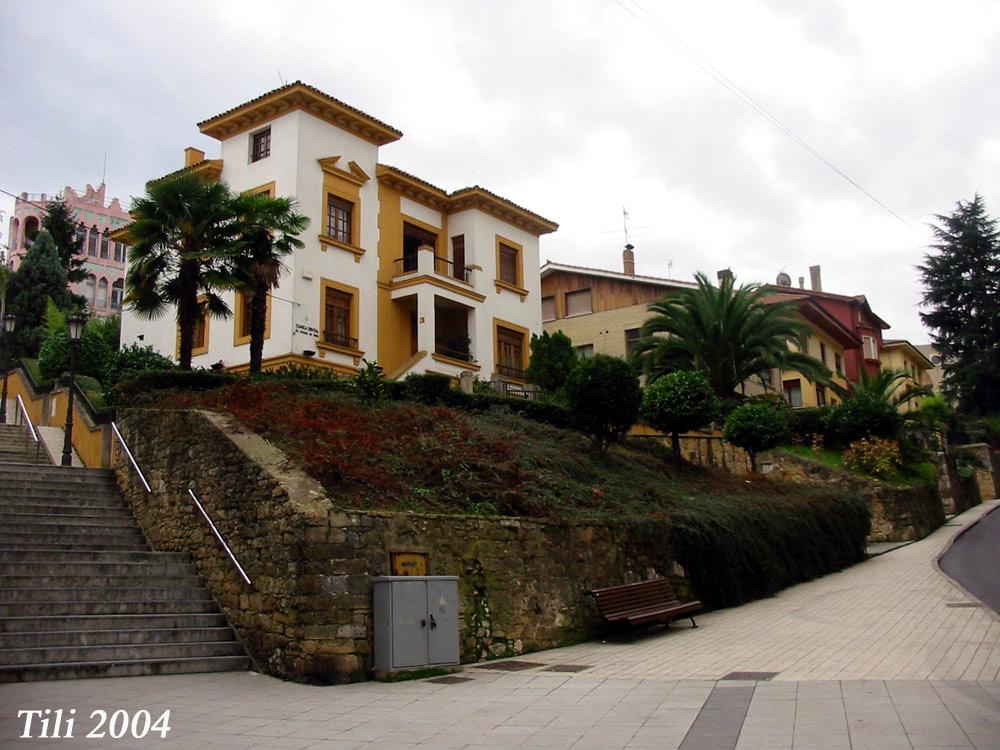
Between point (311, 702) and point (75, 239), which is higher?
point (75, 239)

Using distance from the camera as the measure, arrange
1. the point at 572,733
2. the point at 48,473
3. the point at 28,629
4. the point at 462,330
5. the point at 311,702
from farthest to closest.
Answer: the point at 462,330, the point at 48,473, the point at 28,629, the point at 311,702, the point at 572,733

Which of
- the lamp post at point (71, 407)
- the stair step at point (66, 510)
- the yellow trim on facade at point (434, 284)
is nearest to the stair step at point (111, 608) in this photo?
the stair step at point (66, 510)

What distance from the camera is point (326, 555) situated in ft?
33.6

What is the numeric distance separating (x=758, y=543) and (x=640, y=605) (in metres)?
4.52

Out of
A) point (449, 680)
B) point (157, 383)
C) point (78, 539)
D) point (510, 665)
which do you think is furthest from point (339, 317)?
point (449, 680)

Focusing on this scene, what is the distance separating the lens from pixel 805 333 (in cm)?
3422

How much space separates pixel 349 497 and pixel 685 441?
16515mm

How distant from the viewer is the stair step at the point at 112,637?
9.88 m

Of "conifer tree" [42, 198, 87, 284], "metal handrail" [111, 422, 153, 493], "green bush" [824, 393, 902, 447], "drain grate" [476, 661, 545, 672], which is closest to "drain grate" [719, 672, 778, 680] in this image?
"drain grate" [476, 661, 545, 672]

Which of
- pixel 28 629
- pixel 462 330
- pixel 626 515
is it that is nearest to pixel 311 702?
pixel 28 629

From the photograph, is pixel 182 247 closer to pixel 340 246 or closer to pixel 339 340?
pixel 339 340

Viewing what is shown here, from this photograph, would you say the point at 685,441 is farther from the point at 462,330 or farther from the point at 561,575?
the point at 561,575

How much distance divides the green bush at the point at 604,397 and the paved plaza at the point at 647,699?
6932 mm

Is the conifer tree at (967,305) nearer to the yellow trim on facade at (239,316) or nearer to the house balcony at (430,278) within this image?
the house balcony at (430,278)
